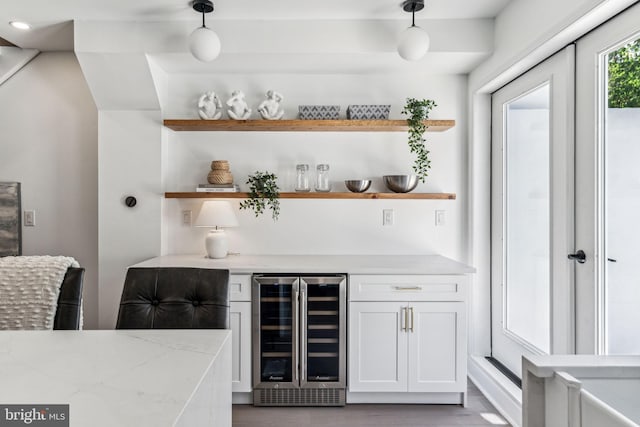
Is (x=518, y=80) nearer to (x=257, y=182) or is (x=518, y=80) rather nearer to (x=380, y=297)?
(x=380, y=297)

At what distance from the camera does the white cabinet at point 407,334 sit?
2.46 metres

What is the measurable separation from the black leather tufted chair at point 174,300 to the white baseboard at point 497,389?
1745 millimetres

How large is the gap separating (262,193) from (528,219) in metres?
1.76

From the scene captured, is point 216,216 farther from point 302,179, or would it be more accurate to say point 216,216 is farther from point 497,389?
point 497,389

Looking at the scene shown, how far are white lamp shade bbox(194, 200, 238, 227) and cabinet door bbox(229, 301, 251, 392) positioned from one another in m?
0.59

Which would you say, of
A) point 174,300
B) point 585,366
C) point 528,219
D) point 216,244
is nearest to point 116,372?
point 174,300

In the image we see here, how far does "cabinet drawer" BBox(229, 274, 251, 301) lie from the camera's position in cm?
249

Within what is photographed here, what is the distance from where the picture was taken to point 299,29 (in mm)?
2619

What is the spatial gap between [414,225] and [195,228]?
5.52 feet

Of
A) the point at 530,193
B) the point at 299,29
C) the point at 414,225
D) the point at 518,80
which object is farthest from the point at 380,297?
the point at 299,29

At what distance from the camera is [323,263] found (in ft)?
8.58

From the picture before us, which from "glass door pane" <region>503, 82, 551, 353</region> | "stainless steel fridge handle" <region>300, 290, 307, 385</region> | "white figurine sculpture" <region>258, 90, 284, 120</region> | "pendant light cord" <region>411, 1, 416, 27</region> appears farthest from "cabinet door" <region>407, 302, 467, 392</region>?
"pendant light cord" <region>411, 1, 416, 27</region>

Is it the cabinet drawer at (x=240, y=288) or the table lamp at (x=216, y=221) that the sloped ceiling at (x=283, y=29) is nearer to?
the table lamp at (x=216, y=221)

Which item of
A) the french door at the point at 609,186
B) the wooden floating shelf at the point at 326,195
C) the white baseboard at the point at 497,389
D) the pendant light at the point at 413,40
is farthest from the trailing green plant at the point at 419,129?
the white baseboard at the point at 497,389
